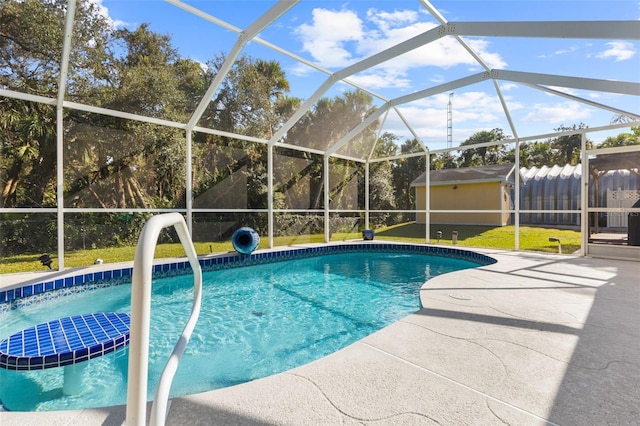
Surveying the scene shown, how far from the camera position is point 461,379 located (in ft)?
6.76

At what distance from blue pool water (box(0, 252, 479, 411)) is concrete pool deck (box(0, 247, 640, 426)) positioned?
3.02 ft

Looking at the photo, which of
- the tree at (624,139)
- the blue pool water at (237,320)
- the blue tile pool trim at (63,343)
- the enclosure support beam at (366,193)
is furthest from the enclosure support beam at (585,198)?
the blue tile pool trim at (63,343)

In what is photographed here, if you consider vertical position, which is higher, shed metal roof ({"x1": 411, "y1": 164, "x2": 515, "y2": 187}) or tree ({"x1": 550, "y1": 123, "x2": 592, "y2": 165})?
tree ({"x1": 550, "y1": 123, "x2": 592, "y2": 165})

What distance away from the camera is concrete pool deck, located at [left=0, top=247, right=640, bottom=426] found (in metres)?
1.68

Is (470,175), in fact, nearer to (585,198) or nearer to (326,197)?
(585,198)

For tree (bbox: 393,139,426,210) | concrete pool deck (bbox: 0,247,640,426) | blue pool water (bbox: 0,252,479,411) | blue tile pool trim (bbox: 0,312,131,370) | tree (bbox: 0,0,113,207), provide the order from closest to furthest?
concrete pool deck (bbox: 0,247,640,426)
blue tile pool trim (bbox: 0,312,131,370)
blue pool water (bbox: 0,252,479,411)
tree (bbox: 0,0,113,207)
tree (bbox: 393,139,426,210)

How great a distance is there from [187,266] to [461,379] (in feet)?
20.3

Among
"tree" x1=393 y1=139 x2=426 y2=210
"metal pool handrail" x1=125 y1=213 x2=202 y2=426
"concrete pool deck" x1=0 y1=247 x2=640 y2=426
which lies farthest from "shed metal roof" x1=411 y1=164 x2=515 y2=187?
"metal pool handrail" x1=125 y1=213 x2=202 y2=426

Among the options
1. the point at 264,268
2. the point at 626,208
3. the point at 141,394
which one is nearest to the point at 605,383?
the point at 141,394

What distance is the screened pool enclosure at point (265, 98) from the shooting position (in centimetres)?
552

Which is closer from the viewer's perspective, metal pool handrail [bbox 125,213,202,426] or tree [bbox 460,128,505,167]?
metal pool handrail [bbox 125,213,202,426]

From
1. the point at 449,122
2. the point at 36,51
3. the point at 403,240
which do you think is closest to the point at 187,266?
the point at 36,51

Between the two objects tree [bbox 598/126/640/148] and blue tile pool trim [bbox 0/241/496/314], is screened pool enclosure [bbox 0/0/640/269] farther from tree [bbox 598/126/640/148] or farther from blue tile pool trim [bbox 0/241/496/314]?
tree [bbox 598/126/640/148]

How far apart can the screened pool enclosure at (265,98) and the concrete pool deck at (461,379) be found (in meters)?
3.88
